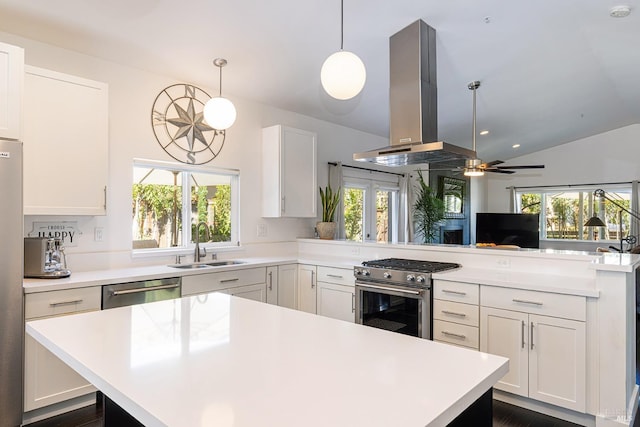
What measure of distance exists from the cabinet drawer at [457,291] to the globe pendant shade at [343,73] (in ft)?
5.23

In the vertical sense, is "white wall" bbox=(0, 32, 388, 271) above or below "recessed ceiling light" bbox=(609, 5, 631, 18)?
below

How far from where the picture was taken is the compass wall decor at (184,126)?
11.7ft

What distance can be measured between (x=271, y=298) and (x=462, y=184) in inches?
221

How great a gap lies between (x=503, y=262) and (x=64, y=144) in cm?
336

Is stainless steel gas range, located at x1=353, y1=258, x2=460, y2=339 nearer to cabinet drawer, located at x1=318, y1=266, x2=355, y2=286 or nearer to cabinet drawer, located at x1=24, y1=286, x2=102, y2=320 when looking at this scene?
cabinet drawer, located at x1=318, y1=266, x2=355, y2=286

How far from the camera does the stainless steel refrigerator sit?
221cm

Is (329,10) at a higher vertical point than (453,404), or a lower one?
higher

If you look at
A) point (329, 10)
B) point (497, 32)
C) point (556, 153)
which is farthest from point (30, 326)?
point (556, 153)

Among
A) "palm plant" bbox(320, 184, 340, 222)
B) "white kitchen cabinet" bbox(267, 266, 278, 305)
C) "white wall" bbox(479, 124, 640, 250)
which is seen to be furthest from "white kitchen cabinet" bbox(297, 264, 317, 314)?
"white wall" bbox(479, 124, 640, 250)

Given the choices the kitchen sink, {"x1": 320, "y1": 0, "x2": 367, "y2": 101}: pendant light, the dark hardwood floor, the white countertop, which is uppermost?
{"x1": 320, "y1": 0, "x2": 367, "y2": 101}: pendant light

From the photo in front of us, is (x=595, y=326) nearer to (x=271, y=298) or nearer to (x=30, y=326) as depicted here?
(x=271, y=298)

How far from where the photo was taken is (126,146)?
331 cm

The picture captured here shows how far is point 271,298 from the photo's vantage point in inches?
149

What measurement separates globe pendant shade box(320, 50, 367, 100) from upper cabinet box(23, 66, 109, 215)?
1.84 m
